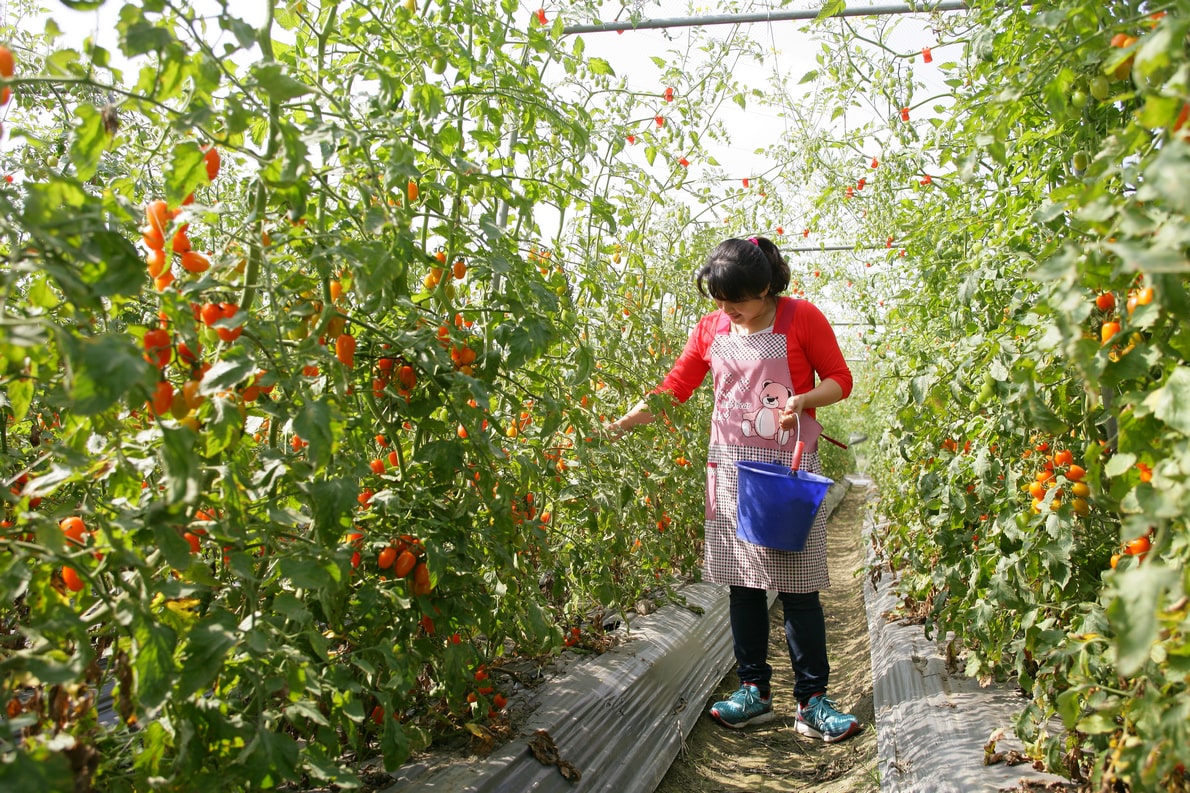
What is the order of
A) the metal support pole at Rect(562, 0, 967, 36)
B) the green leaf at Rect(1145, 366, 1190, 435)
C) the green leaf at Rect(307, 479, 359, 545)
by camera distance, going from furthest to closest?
the metal support pole at Rect(562, 0, 967, 36)
the green leaf at Rect(307, 479, 359, 545)
the green leaf at Rect(1145, 366, 1190, 435)

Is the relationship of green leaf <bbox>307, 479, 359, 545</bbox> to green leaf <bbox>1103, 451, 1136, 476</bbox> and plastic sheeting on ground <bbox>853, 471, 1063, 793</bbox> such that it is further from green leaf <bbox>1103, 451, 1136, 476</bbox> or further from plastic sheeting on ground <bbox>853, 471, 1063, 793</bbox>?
plastic sheeting on ground <bbox>853, 471, 1063, 793</bbox>

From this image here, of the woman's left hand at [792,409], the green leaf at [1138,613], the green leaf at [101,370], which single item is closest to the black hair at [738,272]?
the woman's left hand at [792,409]

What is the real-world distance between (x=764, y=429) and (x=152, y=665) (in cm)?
157

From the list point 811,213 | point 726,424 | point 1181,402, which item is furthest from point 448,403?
point 811,213

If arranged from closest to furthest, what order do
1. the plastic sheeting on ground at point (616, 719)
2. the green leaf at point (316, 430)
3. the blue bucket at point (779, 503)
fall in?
the green leaf at point (316, 430)
the plastic sheeting on ground at point (616, 719)
the blue bucket at point (779, 503)

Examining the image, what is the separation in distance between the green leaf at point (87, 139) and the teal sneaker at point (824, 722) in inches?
77.1

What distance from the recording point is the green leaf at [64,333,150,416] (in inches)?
27.3

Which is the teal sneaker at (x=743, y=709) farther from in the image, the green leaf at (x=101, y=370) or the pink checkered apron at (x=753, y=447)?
the green leaf at (x=101, y=370)

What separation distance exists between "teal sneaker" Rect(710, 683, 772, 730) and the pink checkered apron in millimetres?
329

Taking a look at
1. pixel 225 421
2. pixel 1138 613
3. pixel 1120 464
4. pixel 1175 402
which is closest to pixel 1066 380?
pixel 1120 464

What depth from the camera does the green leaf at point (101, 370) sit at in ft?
2.28

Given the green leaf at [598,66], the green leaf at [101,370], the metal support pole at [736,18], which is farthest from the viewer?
the metal support pole at [736,18]

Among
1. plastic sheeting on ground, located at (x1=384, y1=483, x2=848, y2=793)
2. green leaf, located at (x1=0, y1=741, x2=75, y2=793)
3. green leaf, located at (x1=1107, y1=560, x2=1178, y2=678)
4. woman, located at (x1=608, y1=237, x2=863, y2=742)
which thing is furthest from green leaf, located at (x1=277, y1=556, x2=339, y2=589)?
woman, located at (x1=608, y1=237, x2=863, y2=742)

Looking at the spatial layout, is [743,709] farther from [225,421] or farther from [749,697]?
[225,421]
